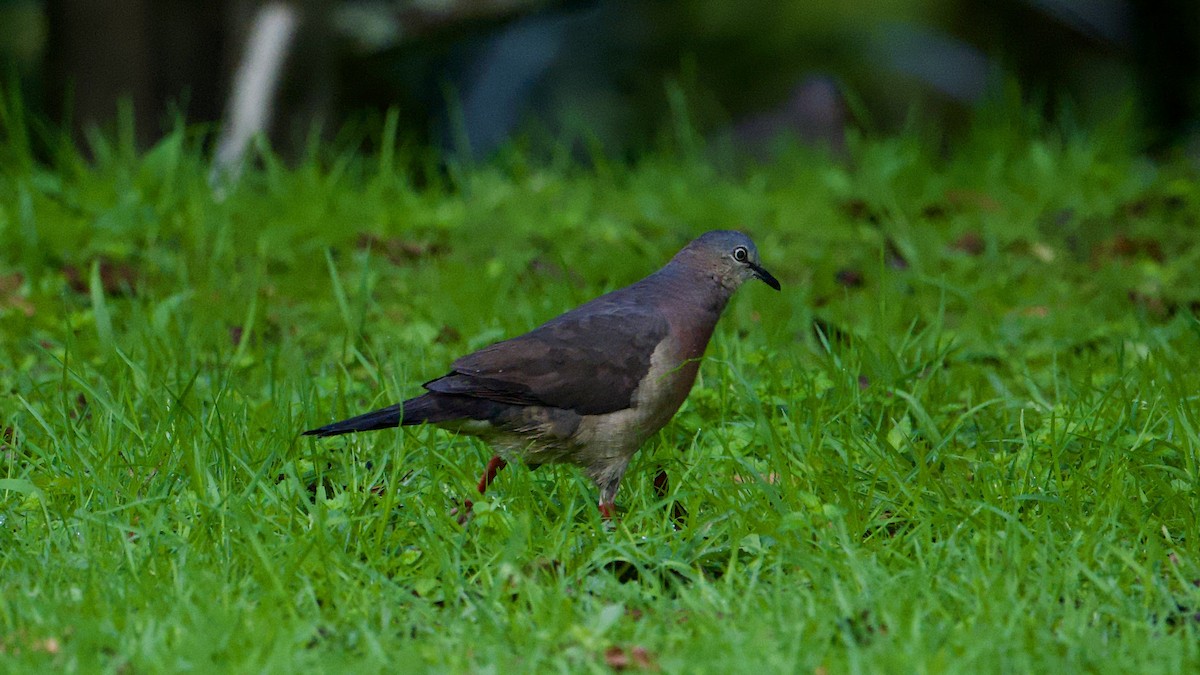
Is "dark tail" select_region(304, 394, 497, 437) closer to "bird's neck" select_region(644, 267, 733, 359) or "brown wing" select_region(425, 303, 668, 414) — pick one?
"brown wing" select_region(425, 303, 668, 414)

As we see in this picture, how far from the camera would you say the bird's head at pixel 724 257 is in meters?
4.53

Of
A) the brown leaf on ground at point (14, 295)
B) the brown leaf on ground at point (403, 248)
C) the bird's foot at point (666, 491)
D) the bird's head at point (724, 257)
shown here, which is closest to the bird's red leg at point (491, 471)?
the bird's foot at point (666, 491)

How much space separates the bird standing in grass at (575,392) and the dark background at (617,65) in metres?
3.73

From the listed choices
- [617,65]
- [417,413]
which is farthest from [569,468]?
[617,65]

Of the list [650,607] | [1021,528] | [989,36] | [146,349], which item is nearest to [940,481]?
[1021,528]

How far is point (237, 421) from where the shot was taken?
4.30 m

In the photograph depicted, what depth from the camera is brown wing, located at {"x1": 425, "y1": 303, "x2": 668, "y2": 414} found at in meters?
3.98

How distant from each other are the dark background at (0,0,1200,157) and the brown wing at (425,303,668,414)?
3733 millimetres

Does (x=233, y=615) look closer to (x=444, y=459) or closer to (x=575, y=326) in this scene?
(x=444, y=459)

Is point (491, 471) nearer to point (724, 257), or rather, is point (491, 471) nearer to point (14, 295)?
point (724, 257)

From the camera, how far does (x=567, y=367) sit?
13.3 feet

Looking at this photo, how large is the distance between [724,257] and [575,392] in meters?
0.85

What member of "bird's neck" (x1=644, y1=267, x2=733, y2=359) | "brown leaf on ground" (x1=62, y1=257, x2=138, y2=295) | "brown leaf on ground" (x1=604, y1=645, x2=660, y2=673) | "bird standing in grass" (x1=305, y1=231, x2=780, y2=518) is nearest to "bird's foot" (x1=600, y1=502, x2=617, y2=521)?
"bird standing in grass" (x1=305, y1=231, x2=780, y2=518)

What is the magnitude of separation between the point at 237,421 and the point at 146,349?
0.91 m
